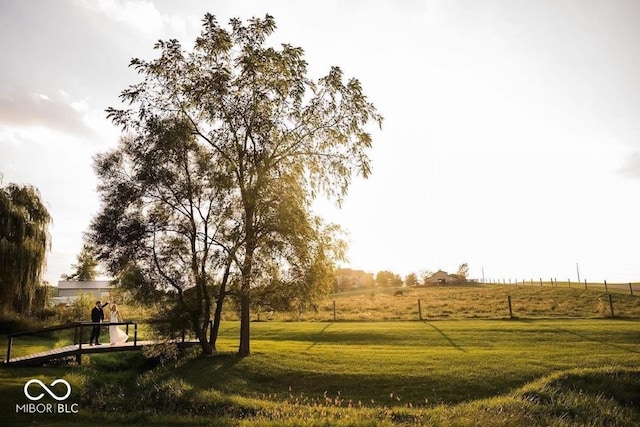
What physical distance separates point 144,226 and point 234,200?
442 centimetres

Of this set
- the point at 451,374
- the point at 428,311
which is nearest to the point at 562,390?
the point at 451,374

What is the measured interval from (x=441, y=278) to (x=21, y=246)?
135936 millimetres

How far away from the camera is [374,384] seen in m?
15.9

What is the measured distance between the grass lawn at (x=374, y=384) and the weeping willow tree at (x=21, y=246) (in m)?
12.7

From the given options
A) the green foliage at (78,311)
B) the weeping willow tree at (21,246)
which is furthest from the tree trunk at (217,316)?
the green foliage at (78,311)

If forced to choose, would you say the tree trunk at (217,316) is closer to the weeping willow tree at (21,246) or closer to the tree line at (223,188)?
the tree line at (223,188)

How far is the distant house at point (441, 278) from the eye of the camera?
141500mm

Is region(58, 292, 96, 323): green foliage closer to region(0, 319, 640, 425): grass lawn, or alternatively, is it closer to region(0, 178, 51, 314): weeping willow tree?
region(0, 178, 51, 314): weeping willow tree

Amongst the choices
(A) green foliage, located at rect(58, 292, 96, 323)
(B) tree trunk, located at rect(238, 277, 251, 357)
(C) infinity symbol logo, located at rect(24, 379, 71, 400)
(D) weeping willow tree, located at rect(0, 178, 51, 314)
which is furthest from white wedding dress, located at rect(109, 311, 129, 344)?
(A) green foliage, located at rect(58, 292, 96, 323)

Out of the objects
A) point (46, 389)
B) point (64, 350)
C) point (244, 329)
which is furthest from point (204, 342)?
point (46, 389)

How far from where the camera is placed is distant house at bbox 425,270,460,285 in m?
142

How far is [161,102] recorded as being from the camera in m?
21.8

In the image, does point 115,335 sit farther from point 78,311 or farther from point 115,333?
point 78,311

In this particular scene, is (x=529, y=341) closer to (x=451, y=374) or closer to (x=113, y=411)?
(x=451, y=374)
